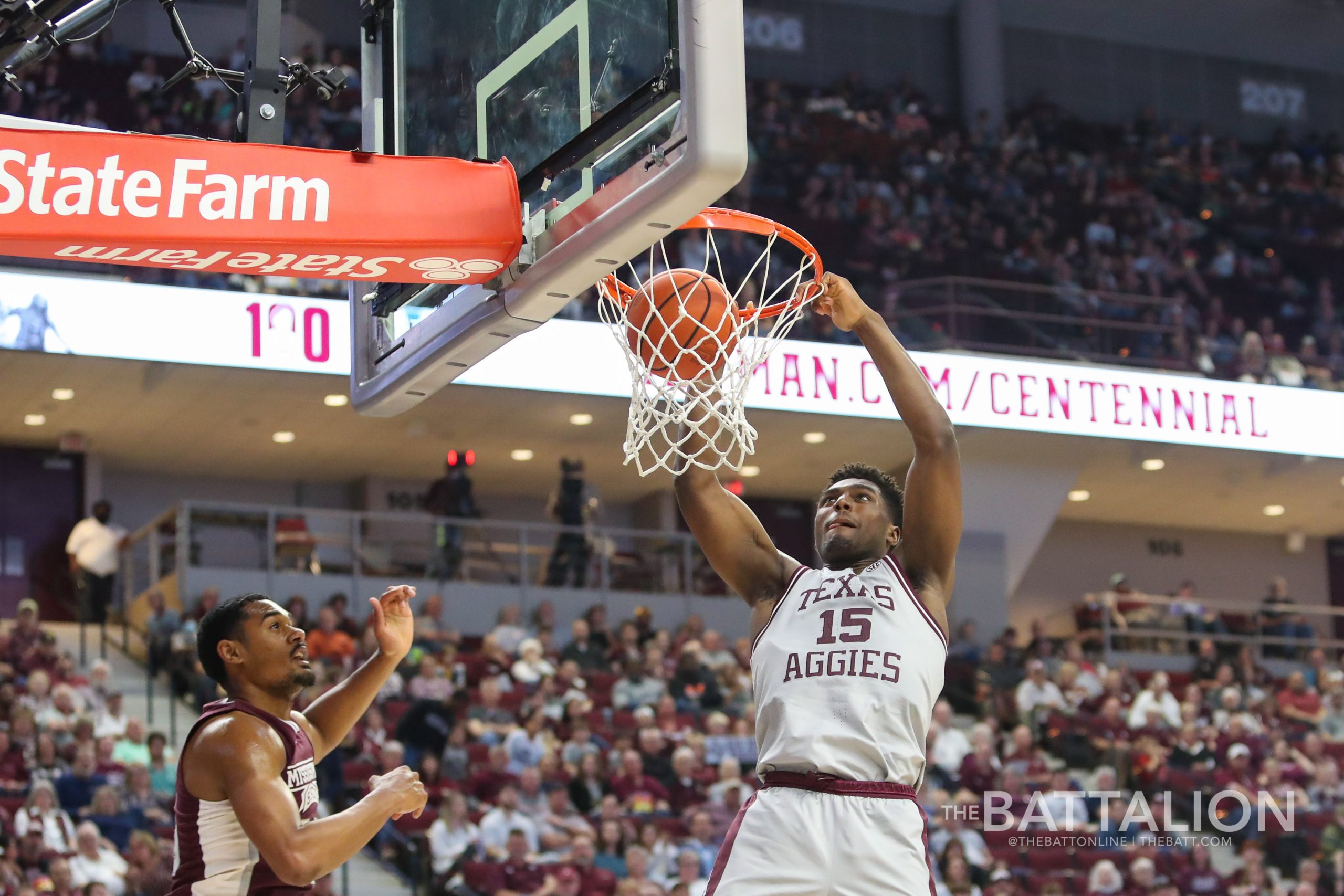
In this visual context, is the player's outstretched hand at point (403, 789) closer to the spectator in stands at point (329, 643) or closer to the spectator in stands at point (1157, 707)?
the spectator in stands at point (329, 643)

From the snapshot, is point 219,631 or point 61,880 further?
point 61,880

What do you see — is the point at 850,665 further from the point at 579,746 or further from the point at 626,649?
the point at 626,649

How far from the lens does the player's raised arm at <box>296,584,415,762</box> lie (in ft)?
14.7

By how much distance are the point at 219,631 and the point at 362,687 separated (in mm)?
506

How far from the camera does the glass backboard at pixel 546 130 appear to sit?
3.73m

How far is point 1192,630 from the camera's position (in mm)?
18016

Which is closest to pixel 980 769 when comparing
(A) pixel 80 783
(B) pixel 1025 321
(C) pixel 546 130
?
(B) pixel 1025 321

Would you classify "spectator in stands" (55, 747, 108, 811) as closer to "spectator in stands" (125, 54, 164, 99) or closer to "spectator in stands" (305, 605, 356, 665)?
"spectator in stands" (305, 605, 356, 665)

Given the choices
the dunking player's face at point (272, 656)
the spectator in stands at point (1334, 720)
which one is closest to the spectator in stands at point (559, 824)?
the dunking player's face at point (272, 656)

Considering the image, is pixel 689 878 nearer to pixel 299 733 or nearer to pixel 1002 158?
pixel 299 733

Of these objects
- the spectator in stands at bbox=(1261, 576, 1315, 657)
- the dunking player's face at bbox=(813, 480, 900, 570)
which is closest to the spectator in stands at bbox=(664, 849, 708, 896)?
the dunking player's face at bbox=(813, 480, 900, 570)

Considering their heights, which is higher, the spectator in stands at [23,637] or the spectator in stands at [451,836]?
the spectator in stands at [23,637]

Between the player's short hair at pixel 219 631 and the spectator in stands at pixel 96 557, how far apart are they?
1170cm

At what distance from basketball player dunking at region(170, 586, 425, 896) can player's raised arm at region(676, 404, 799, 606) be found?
3.22ft
